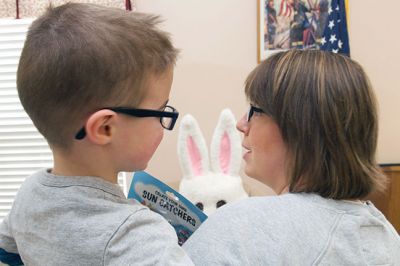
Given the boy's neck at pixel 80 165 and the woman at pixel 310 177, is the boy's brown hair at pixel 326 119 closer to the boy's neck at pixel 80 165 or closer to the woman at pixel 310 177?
the woman at pixel 310 177

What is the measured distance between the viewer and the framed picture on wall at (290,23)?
1.91 m

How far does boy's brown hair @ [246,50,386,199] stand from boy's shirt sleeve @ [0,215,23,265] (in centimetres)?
56

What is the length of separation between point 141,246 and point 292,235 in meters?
0.26

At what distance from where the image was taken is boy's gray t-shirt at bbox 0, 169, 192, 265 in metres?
0.56

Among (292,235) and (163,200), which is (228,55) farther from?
(292,235)

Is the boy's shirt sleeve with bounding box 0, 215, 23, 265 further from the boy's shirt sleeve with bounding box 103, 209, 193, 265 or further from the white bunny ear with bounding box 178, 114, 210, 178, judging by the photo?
the white bunny ear with bounding box 178, 114, 210, 178

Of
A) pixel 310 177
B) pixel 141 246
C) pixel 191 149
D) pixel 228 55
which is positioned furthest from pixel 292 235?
pixel 228 55

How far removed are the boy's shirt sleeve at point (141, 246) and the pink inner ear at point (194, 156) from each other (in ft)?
3.33

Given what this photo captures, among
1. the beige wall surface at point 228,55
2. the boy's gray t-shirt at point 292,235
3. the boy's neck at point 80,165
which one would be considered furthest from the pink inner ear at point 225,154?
the boy's neck at point 80,165

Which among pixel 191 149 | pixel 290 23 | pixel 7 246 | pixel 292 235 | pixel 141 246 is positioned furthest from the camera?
pixel 290 23

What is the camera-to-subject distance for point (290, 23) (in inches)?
75.7

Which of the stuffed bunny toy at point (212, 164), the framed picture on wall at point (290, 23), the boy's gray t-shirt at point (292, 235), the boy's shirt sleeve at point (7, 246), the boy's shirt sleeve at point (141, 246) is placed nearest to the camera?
the boy's shirt sleeve at point (141, 246)

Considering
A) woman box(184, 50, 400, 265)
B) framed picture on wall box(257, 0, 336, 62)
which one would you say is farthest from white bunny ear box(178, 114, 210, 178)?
woman box(184, 50, 400, 265)

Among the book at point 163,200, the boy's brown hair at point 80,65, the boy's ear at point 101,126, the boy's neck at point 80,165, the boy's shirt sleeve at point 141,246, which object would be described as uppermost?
the boy's brown hair at point 80,65
